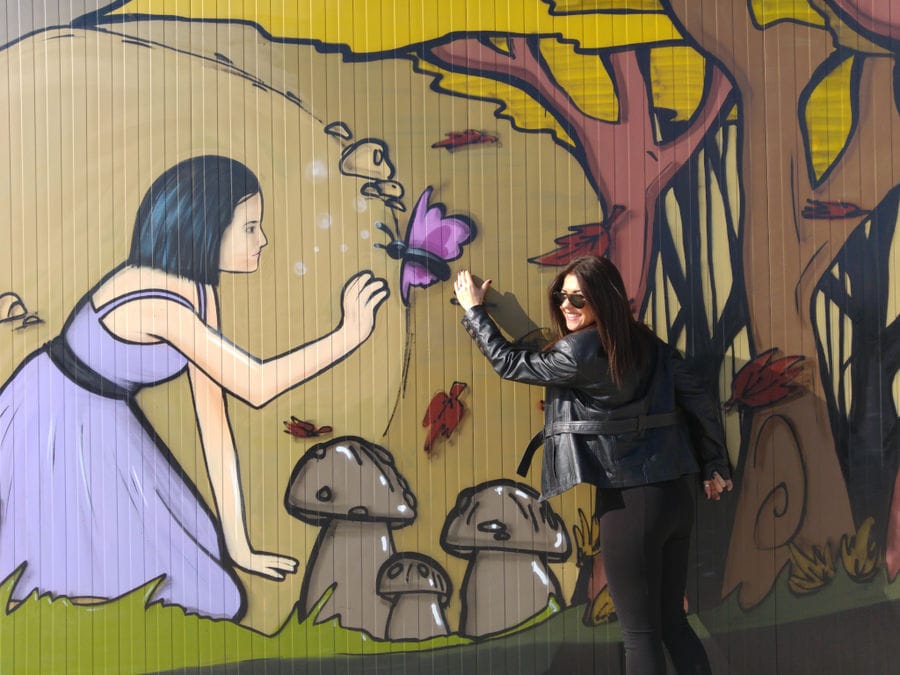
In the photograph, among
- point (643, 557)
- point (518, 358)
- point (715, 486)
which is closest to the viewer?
point (643, 557)

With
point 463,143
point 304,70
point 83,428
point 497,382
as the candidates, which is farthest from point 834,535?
point 83,428

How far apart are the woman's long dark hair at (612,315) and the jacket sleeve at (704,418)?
0.26m

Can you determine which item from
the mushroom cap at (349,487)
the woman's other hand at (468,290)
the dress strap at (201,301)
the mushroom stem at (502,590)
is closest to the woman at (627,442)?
the woman's other hand at (468,290)

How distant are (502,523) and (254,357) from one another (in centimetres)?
127

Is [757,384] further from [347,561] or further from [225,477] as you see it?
[225,477]

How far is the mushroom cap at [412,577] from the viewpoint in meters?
3.46

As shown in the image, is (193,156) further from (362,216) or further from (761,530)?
(761,530)

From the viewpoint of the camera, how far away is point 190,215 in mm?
3463

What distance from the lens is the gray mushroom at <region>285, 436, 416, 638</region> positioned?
346 cm

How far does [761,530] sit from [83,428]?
2933 mm

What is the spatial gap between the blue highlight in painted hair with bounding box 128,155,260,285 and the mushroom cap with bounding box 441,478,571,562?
1448 millimetres

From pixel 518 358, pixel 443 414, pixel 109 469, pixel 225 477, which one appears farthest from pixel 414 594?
A: pixel 109 469

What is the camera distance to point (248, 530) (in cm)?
345

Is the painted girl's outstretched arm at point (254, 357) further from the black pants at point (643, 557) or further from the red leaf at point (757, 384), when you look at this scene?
the red leaf at point (757, 384)
